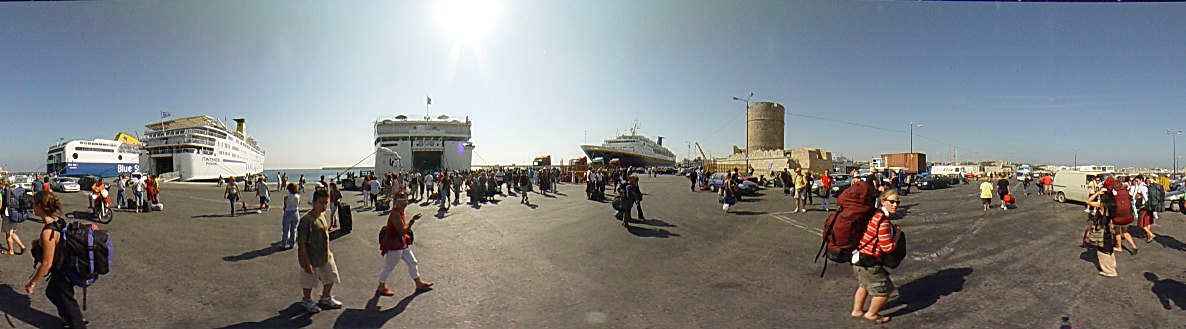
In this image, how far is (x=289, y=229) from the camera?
6934 mm

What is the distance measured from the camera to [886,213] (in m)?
3.47

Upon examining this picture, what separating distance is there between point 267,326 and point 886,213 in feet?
17.4

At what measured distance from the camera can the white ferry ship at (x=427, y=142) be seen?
42.3 meters

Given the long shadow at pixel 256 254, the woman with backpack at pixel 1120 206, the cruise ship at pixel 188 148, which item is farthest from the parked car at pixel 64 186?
the woman with backpack at pixel 1120 206

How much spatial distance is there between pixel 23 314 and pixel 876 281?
7.37m

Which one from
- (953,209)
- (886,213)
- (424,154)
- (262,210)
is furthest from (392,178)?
(424,154)

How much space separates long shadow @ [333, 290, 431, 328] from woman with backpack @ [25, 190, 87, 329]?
1.86 metres

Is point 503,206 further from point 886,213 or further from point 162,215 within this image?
point 886,213

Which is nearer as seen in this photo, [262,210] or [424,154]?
[262,210]

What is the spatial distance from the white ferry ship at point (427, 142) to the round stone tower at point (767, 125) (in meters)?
31.1

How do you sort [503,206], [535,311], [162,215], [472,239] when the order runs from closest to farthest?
[535,311]
[472,239]
[162,215]
[503,206]

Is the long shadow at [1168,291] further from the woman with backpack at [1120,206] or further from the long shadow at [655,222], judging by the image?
the long shadow at [655,222]

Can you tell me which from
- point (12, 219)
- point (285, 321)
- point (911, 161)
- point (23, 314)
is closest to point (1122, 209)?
point (285, 321)

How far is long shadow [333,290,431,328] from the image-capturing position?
350 centimetres
